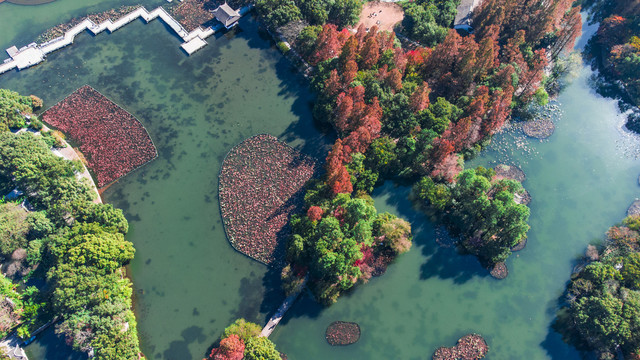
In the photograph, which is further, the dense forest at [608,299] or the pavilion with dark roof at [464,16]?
the pavilion with dark roof at [464,16]

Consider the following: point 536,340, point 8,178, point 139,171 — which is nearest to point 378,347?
point 536,340

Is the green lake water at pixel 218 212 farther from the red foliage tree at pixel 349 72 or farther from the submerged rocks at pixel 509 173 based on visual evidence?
the red foliage tree at pixel 349 72

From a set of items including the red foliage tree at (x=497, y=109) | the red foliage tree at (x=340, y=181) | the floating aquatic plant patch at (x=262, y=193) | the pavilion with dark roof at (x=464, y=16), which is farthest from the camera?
the pavilion with dark roof at (x=464, y=16)

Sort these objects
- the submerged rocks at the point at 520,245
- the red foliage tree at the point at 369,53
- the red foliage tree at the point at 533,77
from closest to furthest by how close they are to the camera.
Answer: the submerged rocks at the point at 520,245 → the red foliage tree at the point at 369,53 → the red foliage tree at the point at 533,77

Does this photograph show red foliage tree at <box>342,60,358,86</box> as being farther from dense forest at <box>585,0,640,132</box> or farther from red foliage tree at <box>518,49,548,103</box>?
dense forest at <box>585,0,640,132</box>

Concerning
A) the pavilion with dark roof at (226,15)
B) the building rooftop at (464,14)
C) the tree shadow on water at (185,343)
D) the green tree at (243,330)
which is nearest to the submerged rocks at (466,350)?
the green tree at (243,330)

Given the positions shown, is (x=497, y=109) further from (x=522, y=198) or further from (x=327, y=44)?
(x=327, y=44)

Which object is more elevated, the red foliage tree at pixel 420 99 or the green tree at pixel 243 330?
the red foliage tree at pixel 420 99
